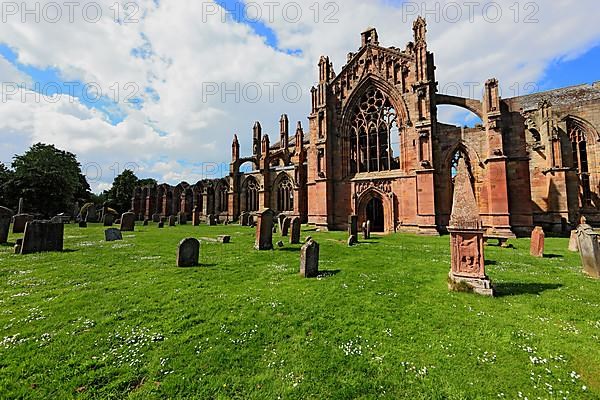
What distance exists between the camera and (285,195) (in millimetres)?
34250

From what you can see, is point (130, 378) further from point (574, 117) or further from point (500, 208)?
point (574, 117)

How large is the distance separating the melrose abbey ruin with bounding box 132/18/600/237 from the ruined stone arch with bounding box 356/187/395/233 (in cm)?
8

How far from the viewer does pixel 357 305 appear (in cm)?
557

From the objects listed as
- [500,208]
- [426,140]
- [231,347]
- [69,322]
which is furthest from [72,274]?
[500,208]

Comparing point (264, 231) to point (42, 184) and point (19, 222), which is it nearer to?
point (19, 222)

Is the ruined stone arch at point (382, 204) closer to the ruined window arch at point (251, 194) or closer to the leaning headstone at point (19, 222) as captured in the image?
the ruined window arch at point (251, 194)

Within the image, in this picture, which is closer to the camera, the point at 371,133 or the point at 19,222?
the point at 19,222

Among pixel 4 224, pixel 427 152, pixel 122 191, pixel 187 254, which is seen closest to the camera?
pixel 187 254

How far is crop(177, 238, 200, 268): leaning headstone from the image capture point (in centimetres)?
859

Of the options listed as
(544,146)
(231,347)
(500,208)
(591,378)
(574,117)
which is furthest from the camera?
(574,117)

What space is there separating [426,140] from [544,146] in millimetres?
10375

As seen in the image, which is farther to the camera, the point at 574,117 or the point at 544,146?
the point at 574,117

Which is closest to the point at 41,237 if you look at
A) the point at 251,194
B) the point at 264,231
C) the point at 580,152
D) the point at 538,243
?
the point at 264,231

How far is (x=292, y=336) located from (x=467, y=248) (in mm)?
4650
